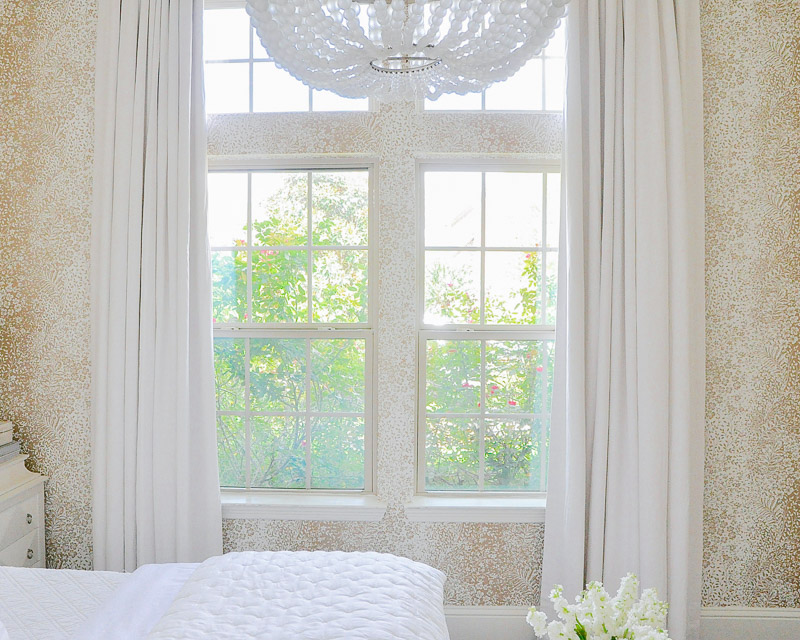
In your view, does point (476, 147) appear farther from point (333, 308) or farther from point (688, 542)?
point (688, 542)

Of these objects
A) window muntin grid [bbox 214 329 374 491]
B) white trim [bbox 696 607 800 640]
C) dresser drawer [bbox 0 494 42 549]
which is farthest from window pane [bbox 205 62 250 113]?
white trim [bbox 696 607 800 640]

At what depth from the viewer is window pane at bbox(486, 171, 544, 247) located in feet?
8.65

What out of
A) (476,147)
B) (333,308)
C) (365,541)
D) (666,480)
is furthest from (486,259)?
(365,541)

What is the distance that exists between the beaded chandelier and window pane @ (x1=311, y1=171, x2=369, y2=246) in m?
1.41

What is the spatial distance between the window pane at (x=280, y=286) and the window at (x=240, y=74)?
64 centimetres

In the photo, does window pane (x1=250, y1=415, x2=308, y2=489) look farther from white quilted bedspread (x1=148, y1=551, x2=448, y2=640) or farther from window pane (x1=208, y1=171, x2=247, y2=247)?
white quilted bedspread (x1=148, y1=551, x2=448, y2=640)

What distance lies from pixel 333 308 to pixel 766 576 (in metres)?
2.12

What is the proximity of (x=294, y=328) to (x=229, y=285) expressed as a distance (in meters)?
0.35

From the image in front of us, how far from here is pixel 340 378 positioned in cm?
266

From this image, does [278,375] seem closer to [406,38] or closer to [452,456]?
[452,456]

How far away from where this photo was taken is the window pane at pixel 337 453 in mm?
2660

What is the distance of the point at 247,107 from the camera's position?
265cm

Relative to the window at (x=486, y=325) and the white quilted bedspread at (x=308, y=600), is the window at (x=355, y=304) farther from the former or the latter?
the white quilted bedspread at (x=308, y=600)

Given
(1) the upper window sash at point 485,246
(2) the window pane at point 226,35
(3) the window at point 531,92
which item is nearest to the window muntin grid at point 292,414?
(1) the upper window sash at point 485,246
